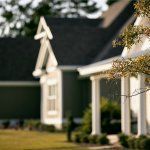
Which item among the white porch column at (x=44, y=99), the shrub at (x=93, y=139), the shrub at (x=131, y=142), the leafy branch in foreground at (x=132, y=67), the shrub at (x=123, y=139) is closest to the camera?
the leafy branch in foreground at (x=132, y=67)

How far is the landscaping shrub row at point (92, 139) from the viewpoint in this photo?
25.5 m

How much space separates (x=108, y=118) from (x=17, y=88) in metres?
15.2

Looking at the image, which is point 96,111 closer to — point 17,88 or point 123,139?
point 123,139

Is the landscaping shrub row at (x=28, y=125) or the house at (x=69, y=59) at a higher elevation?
the house at (x=69, y=59)

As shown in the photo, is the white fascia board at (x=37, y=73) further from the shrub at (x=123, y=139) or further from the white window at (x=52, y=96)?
the shrub at (x=123, y=139)

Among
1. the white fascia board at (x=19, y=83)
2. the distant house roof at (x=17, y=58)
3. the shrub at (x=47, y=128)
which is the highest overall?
the distant house roof at (x=17, y=58)

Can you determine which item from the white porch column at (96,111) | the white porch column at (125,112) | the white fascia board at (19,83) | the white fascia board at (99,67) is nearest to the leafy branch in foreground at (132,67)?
the white porch column at (125,112)

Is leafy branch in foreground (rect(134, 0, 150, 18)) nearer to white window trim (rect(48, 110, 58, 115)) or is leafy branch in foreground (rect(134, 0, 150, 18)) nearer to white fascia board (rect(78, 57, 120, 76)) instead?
white fascia board (rect(78, 57, 120, 76))

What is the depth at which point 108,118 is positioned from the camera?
29.8m

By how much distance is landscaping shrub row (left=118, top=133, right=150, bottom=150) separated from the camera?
2188cm

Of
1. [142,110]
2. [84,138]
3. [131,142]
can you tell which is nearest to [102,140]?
[84,138]

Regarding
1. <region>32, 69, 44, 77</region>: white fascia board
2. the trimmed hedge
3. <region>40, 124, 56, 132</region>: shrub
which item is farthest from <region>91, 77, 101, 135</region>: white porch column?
<region>32, 69, 44, 77</region>: white fascia board

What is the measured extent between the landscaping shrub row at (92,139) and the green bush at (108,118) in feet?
7.43

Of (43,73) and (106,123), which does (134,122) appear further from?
(43,73)
